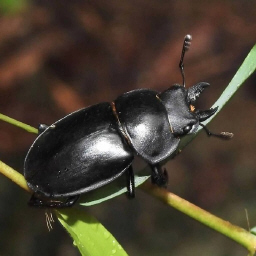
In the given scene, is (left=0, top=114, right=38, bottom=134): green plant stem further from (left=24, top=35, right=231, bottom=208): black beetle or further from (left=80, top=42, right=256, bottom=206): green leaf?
(left=80, top=42, right=256, bottom=206): green leaf

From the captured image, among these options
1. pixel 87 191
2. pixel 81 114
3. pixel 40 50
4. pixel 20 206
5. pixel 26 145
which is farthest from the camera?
pixel 40 50

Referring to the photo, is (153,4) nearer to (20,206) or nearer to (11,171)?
(20,206)

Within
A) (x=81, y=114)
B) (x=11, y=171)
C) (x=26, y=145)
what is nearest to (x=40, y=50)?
(x=26, y=145)

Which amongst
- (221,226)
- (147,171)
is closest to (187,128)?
(147,171)

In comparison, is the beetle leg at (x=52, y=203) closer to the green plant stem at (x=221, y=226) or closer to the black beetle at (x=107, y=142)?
the black beetle at (x=107, y=142)

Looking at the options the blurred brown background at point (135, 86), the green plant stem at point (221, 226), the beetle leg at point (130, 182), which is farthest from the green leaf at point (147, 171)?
the blurred brown background at point (135, 86)

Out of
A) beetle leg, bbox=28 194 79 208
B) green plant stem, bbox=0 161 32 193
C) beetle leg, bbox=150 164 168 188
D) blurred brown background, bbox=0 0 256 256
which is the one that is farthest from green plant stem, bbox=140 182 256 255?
blurred brown background, bbox=0 0 256 256
